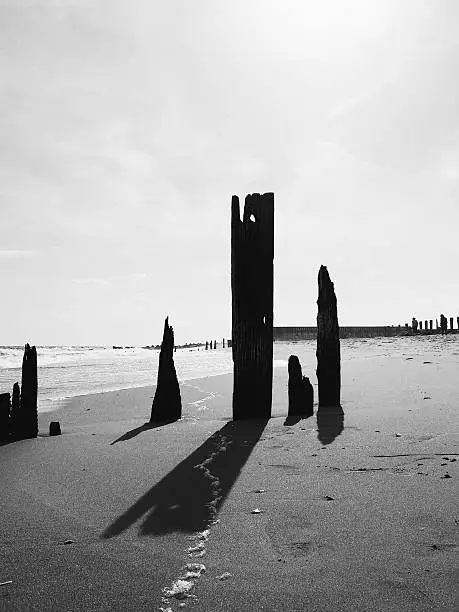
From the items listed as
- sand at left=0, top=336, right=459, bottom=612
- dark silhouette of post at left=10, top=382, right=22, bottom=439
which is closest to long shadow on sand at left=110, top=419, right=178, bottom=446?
sand at left=0, top=336, right=459, bottom=612

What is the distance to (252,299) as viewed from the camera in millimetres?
7414

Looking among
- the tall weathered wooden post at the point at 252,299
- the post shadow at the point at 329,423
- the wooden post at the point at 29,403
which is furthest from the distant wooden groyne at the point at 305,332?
the wooden post at the point at 29,403

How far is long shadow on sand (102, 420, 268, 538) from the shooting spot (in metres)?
3.14

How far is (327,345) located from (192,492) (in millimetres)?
5029

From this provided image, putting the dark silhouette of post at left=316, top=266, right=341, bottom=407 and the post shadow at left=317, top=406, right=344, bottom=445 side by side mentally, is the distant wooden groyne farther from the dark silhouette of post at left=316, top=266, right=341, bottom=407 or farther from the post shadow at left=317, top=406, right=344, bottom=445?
the post shadow at left=317, top=406, right=344, bottom=445

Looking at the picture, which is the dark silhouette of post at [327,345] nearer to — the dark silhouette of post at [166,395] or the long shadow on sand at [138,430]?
the dark silhouette of post at [166,395]

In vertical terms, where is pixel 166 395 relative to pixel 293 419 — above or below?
above

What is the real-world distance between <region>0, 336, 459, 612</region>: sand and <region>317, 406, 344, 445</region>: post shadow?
0.04m

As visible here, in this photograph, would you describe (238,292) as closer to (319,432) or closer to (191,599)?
(319,432)

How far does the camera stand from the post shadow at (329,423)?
5.59 meters

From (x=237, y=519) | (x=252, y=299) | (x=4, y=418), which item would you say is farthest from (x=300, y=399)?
(x=237, y=519)

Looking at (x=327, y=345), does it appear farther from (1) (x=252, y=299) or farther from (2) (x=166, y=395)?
(2) (x=166, y=395)

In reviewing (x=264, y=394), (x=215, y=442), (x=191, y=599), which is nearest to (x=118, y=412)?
(x=264, y=394)

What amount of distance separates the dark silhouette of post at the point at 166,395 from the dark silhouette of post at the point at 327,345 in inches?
87.4
